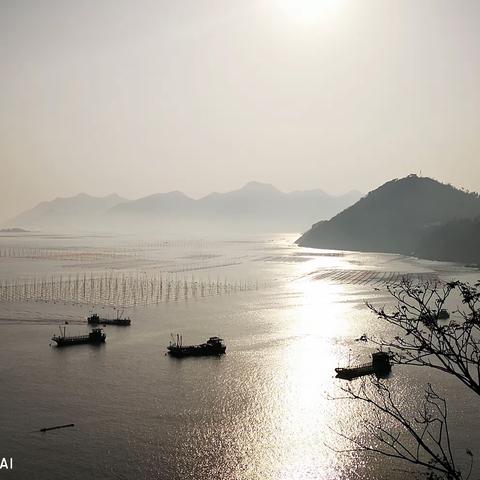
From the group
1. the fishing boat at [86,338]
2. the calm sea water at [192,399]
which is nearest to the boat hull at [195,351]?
the calm sea water at [192,399]

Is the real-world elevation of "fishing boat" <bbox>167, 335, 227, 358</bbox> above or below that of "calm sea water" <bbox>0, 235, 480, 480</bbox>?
above

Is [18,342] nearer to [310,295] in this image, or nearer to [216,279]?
[310,295]

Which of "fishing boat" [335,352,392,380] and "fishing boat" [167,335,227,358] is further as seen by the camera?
"fishing boat" [167,335,227,358]

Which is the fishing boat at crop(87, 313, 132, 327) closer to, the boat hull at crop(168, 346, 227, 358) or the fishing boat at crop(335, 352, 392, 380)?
the boat hull at crop(168, 346, 227, 358)

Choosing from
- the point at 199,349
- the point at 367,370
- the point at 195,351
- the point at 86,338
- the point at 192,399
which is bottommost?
the point at 192,399

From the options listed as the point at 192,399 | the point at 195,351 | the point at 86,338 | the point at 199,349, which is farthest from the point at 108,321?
the point at 192,399

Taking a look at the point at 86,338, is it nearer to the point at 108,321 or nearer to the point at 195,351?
the point at 108,321

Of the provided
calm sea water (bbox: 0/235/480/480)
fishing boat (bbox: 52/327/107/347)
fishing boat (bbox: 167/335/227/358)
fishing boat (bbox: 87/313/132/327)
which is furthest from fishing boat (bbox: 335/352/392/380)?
fishing boat (bbox: 87/313/132/327)

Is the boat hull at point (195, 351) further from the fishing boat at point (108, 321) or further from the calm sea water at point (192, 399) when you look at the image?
the fishing boat at point (108, 321)
